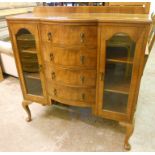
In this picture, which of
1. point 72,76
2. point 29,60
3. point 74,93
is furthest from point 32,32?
point 74,93

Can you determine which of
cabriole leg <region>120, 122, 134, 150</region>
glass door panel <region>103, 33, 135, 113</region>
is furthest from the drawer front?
cabriole leg <region>120, 122, 134, 150</region>

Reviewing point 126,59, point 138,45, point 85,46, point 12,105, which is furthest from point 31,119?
point 138,45

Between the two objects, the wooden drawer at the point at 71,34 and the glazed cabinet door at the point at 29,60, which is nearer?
the wooden drawer at the point at 71,34

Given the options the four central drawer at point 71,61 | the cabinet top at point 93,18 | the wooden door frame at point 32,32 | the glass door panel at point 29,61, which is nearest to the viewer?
the cabinet top at point 93,18

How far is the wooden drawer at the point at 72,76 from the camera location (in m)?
1.28

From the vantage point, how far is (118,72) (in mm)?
1292

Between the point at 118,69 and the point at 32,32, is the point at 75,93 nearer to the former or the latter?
the point at 118,69

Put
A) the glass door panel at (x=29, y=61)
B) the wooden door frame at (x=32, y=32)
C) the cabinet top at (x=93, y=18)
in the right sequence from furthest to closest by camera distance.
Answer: the glass door panel at (x=29, y=61) < the wooden door frame at (x=32, y=32) < the cabinet top at (x=93, y=18)

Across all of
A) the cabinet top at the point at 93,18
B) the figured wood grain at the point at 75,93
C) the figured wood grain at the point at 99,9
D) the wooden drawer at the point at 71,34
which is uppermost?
the figured wood grain at the point at 99,9

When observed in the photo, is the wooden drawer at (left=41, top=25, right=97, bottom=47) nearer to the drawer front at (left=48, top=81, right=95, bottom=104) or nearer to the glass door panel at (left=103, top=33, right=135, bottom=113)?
the glass door panel at (left=103, top=33, right=135, bottom=113)

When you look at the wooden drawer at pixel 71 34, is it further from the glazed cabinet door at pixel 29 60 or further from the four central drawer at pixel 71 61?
the glazed cabinet door at pixel 29 60

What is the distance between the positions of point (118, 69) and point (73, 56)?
1.21 feet

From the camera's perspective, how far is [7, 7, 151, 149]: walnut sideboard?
109 cm

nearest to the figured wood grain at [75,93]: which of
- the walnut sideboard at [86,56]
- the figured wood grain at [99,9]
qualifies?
the walnut sideboard at [86,56]
